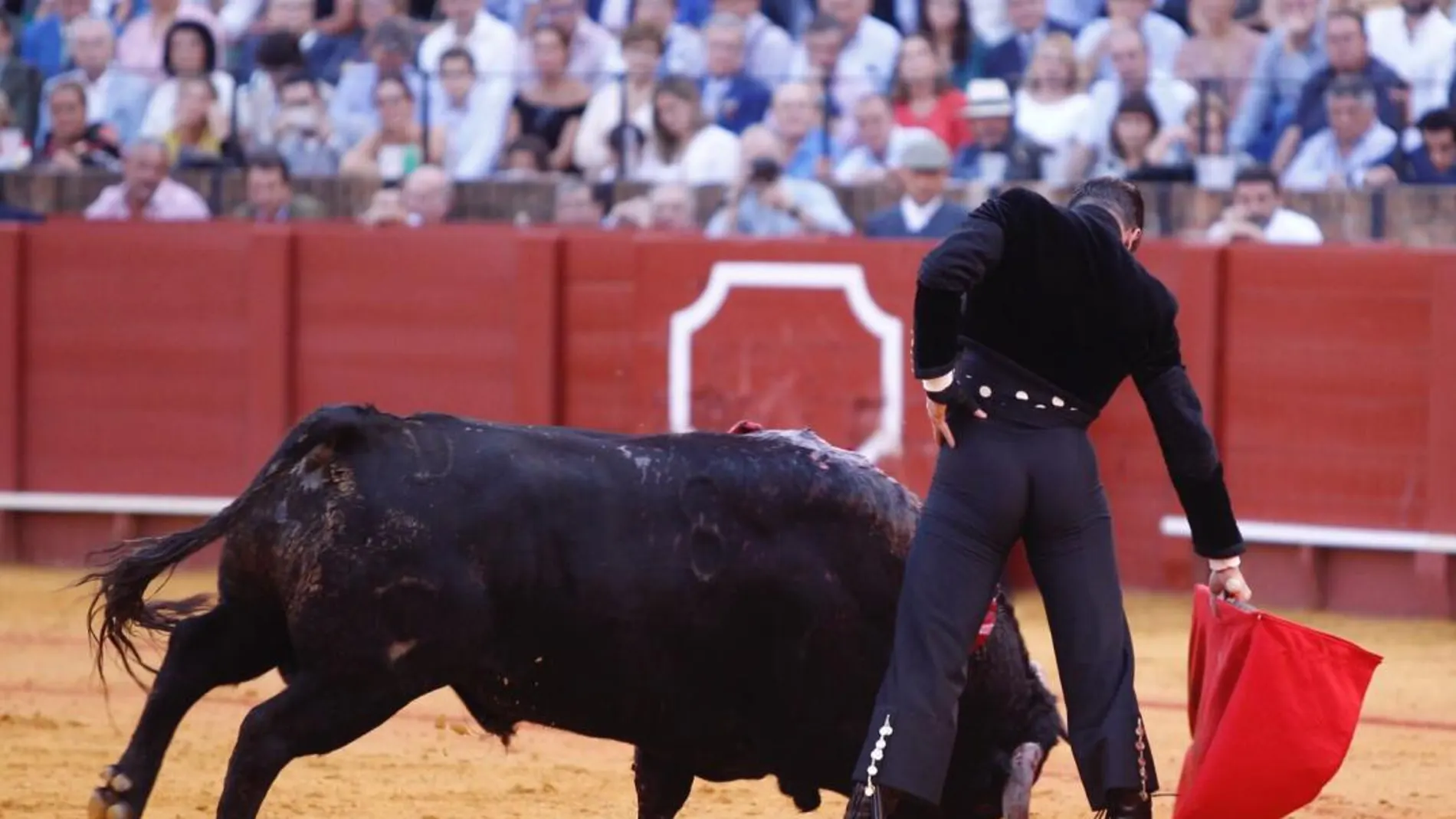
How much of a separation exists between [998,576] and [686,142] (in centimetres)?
644

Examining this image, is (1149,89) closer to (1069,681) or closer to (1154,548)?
(1154,548)

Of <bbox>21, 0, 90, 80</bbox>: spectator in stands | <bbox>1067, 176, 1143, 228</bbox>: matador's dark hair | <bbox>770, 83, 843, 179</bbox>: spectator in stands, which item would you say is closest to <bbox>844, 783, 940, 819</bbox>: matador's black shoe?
<bbox>1067, 176, 1143, 228</bbox>: matador's dark hair

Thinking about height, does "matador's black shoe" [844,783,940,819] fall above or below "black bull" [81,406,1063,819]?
below

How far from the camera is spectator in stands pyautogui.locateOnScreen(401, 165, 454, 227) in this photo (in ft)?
34.3

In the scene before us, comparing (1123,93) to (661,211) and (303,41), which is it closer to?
(661,211)

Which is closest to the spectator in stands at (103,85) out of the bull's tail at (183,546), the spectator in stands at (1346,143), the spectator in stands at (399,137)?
the spectator in stands at (399,137)

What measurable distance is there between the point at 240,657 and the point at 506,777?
5.42 feet

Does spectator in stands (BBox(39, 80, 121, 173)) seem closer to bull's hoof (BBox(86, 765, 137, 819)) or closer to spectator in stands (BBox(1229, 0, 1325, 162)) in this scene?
spectator in stands (BBox(1229, 0, 1325, 162))

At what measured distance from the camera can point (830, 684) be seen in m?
4.51

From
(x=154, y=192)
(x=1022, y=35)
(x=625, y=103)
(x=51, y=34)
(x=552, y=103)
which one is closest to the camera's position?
(x=1022, y=35)

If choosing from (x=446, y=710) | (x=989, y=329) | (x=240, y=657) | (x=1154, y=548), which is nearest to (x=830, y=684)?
(x=989, y=329)

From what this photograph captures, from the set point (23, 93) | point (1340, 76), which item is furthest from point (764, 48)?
point (23, 93)

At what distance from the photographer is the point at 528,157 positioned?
10773 millimetres

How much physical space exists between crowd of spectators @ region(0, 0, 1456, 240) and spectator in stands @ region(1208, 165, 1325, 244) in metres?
0.02
